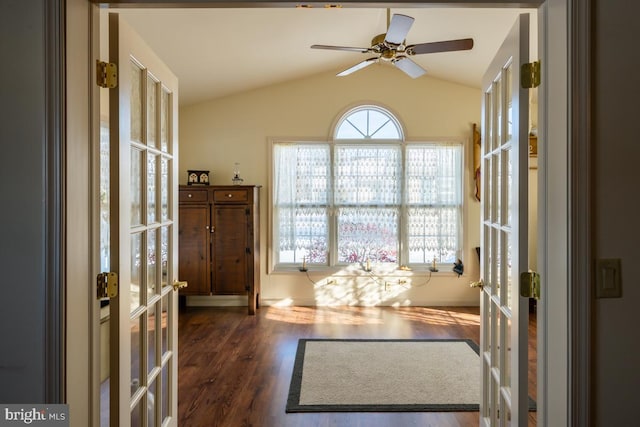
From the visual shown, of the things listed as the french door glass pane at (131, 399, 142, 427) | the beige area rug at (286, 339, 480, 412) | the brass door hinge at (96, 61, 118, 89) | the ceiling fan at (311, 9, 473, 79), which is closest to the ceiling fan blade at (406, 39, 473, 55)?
the ceiling fan at (311, 9, 473, 79)

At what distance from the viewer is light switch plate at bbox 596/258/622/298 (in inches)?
47.5

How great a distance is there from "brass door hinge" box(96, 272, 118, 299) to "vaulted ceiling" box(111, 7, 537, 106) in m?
2.32

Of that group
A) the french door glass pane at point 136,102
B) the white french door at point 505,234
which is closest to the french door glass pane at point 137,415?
the french door glass pane at point 136,102

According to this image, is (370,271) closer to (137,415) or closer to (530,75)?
(137,415)

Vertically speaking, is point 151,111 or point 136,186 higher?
point 151,111

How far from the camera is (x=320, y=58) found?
4793 millimetres

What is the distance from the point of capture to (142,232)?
1666 millimetres

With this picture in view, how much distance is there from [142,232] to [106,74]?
60 centimetres

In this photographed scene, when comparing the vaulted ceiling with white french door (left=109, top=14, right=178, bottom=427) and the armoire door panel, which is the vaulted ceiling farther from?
white french door (left=109, top=14, right=178, bottom=427)

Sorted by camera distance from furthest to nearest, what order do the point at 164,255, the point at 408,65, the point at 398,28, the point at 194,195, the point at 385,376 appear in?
the point at 194,195 → the point at 408,65 → the point at 385,376 → the point at 398,28 → the point at 164,255

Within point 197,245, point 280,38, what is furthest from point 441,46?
point 197,245

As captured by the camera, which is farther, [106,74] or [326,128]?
[326,128]

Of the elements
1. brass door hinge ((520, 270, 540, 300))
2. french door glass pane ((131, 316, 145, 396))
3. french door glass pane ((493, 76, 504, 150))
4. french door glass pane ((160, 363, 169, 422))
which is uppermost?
french door glass pane ((493, 76, 504, 150))

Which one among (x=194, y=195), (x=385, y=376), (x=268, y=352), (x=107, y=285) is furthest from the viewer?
(x=194, y=195)
